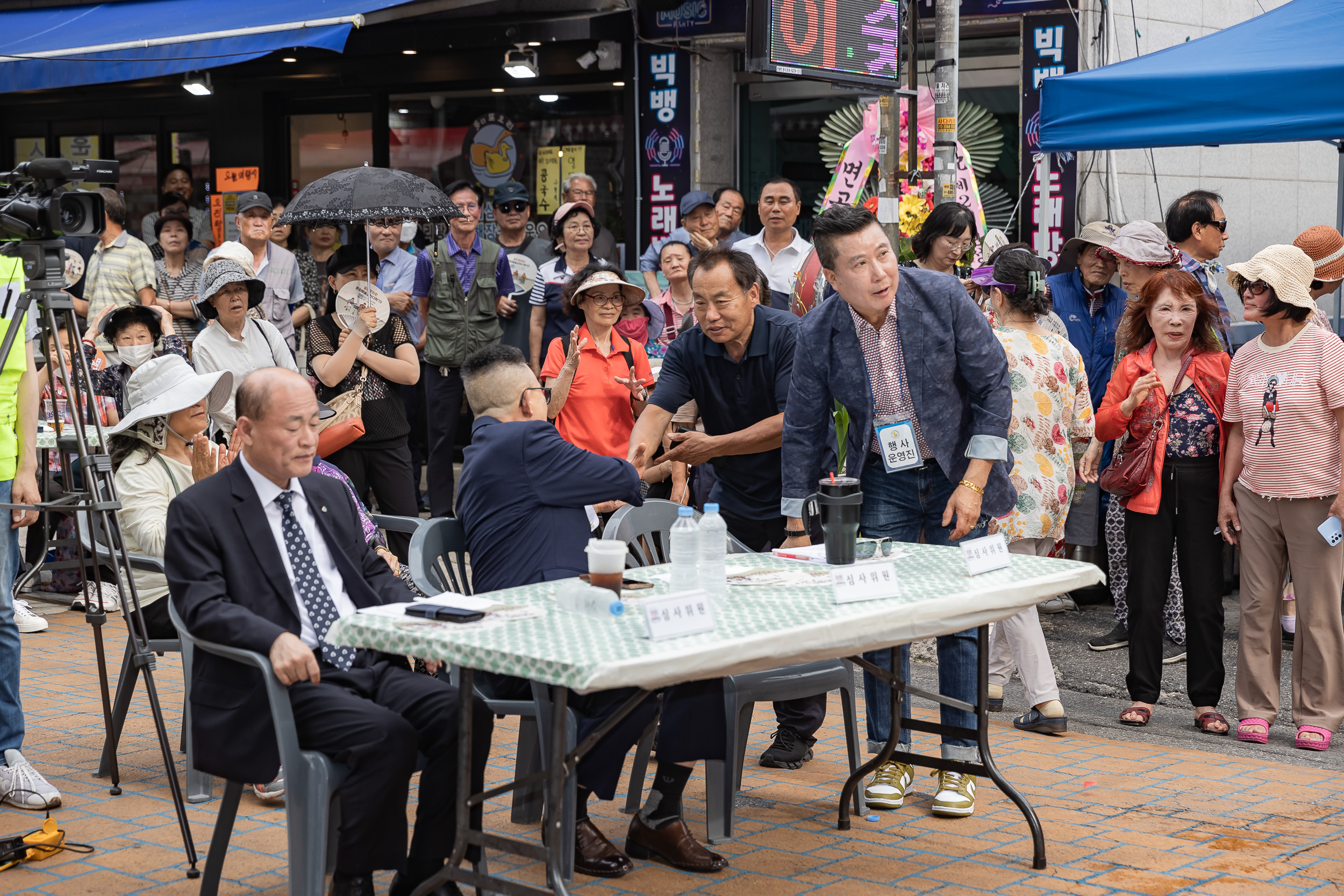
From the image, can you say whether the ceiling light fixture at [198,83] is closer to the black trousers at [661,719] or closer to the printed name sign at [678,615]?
the black trousers at [661,719]

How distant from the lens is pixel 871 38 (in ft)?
22.7

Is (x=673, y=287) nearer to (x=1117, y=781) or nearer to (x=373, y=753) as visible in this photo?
(x=1117, y=781)

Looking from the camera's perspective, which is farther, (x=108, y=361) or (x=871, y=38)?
(x=108, y=361)

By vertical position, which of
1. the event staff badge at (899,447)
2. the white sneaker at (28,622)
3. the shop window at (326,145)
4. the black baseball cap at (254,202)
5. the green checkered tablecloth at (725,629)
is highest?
the shop window at (326,145)

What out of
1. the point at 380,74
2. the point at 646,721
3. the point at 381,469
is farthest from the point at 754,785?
the point at 380,74

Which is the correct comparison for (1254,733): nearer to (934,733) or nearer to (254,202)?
(934,733)

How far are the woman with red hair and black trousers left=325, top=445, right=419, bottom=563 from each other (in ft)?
11.5

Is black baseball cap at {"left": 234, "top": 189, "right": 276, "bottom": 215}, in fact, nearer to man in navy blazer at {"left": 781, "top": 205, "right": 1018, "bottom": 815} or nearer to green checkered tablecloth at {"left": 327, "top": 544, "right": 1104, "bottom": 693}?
man in navy blazer at {"left": 781, "top": 205, "right": 1018, "bottom": 815}

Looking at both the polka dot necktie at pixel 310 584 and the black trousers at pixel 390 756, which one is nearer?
the black trousers at pixel 390 756

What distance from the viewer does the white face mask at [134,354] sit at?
23.6ft

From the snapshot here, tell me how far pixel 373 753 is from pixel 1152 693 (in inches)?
138

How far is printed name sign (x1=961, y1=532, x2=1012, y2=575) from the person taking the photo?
3.98 m

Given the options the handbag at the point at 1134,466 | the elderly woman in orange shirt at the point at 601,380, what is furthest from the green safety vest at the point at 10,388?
the handbag at the point at 1134,466

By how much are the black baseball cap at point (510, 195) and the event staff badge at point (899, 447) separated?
5.66 m
